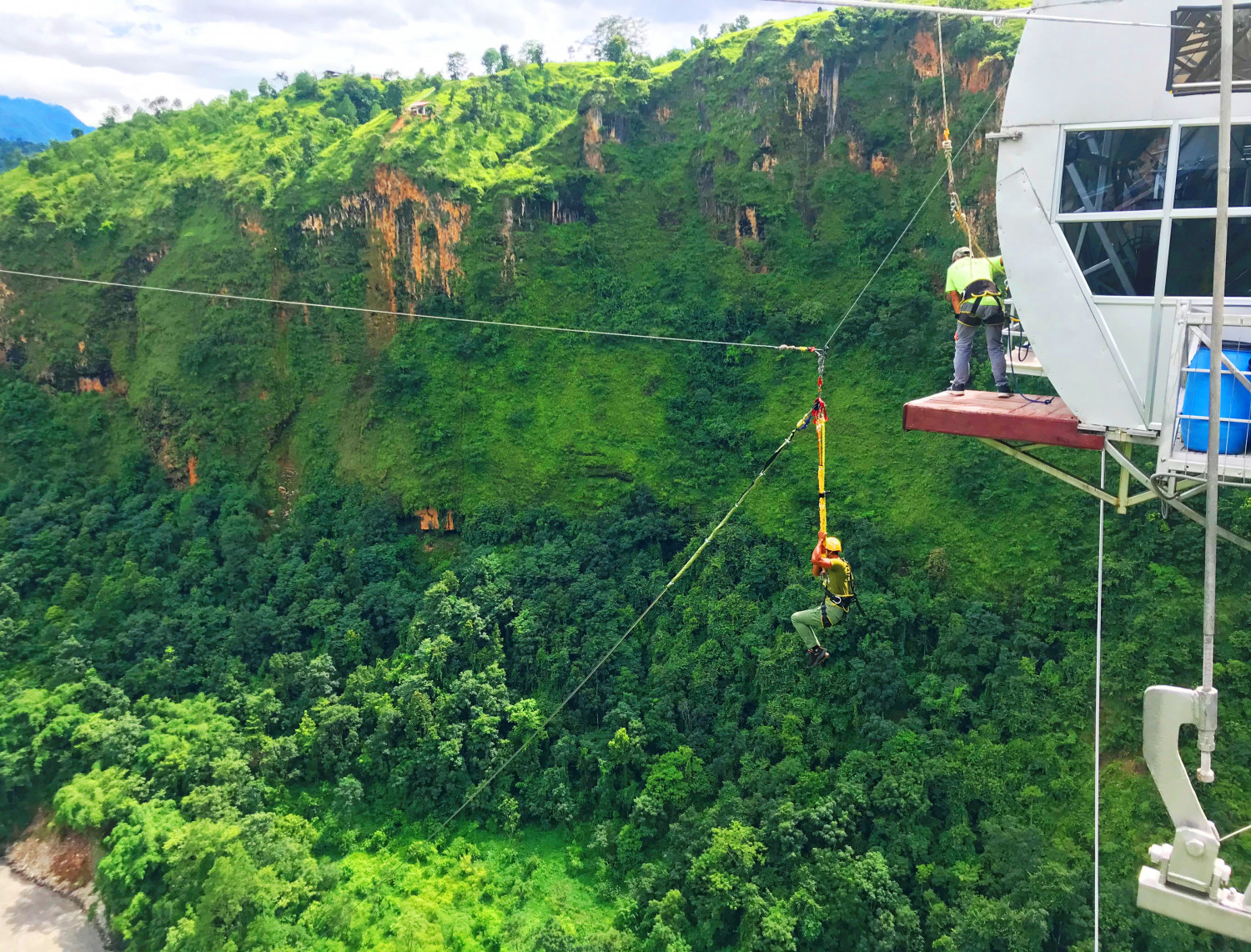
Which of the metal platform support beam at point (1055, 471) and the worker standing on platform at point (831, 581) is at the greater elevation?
the metal platform support beam at point (1055, 471)

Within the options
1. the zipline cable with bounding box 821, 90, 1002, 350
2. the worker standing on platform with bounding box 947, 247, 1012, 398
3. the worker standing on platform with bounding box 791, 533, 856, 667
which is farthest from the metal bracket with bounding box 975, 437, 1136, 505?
the zipline cable with bounding box 821, 90, 1002, 350

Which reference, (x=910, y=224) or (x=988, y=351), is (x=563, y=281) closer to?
(x=910, y=224)

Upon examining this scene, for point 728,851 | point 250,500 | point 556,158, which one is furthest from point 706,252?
point 728,851

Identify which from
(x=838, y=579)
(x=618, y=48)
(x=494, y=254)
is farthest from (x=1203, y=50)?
(x=618, y=48)

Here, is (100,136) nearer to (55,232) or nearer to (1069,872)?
(55,232)

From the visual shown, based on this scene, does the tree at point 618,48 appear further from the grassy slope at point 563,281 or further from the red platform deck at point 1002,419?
the red platform deck at point 1002,419

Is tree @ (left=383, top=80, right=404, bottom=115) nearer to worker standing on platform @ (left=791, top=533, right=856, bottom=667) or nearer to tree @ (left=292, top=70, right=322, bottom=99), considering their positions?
tree @ (left=292, top=70, right=322, bottom=99)

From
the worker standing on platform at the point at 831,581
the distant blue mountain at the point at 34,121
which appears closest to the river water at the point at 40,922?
the worker standing on platform at the point at 831,581
